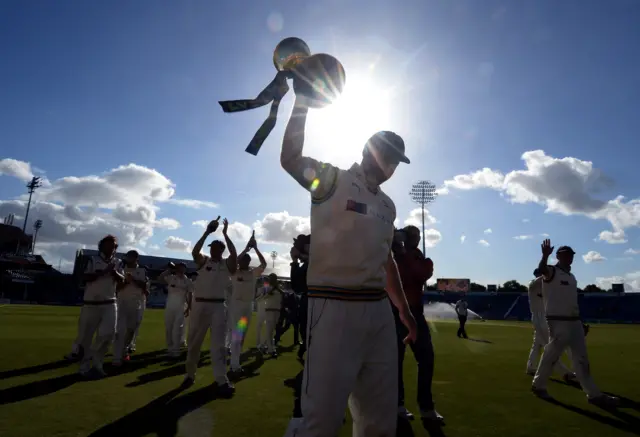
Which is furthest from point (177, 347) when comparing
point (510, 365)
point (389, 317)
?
point (389, 317)

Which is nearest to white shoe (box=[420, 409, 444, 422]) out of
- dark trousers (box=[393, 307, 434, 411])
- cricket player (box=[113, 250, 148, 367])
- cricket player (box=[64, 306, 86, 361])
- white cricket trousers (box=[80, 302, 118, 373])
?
dark trousers (box=[393, 307, 434, 411])

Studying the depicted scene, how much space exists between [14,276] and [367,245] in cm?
8594

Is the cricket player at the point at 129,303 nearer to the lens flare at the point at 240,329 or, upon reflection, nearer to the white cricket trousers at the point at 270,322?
the lens flare at the point at 240,329

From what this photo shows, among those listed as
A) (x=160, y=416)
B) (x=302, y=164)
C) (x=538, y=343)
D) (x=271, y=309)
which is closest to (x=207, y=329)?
(x=160, y=416)

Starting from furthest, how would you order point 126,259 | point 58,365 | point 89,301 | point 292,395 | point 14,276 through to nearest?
point 14,276 < point 126,259 < point 58,365 < point 89,301 < point 292,395

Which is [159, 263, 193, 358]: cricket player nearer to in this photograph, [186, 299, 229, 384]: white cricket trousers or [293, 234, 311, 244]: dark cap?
[186, 299, 229, 384]: white cricket trousers

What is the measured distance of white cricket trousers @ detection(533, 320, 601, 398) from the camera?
7.25 metres

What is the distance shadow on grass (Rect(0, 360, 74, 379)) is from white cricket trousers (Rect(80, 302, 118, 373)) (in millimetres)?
1113

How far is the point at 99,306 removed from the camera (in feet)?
28.4

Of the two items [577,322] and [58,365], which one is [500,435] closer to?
[577,322]

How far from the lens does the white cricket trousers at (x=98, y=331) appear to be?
852 centimetres

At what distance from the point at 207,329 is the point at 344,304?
18.4ft

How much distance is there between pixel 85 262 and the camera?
883 centimetres

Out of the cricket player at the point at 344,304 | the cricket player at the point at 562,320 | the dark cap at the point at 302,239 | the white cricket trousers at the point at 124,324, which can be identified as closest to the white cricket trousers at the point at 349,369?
the cricket player at the point at 344,304
